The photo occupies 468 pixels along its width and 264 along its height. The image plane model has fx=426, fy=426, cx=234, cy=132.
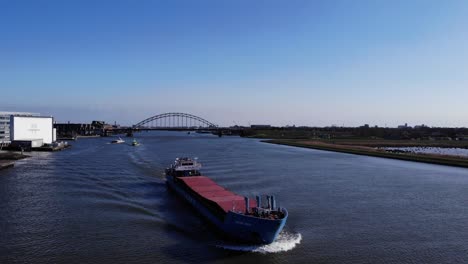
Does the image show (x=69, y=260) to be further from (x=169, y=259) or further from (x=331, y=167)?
(x=331, y=167)

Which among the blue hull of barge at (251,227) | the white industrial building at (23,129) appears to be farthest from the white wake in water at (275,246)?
the white industrial building at (23,129)

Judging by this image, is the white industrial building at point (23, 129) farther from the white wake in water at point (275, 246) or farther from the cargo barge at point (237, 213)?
the white wake in water at point (275, 246)

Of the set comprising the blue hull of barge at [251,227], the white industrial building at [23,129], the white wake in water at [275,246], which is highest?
the white industrial building at [23,129]

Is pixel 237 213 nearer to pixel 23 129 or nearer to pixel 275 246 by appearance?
pixel 275 246

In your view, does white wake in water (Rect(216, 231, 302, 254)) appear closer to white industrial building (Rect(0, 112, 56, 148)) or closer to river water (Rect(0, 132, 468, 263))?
river water (Rect(0, 132, 468, 263))

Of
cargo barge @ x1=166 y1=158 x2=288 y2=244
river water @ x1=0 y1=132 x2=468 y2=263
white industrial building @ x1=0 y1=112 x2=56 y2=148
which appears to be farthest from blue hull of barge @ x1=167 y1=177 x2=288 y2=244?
white industrial building @ x1=0 y1=112 x2=56 y2=148
